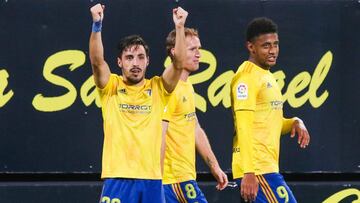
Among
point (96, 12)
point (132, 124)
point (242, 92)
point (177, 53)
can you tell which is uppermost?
point (96, 12)

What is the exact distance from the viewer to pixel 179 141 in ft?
27.4

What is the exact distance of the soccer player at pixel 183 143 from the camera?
27.1 feet

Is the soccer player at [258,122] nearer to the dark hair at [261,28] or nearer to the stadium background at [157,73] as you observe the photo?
the dark hair at [261,28]

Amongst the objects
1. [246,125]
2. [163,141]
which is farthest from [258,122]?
[163,141]

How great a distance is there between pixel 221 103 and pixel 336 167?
46.8 inches

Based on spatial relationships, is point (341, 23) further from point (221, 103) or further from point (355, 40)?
point (221, 103)

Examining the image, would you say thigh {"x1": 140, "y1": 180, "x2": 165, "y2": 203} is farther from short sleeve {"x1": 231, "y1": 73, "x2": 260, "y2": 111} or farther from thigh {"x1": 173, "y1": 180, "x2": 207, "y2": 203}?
thigh {"x1": 173, "y1": 180, "x2": 207, "y2": 203}

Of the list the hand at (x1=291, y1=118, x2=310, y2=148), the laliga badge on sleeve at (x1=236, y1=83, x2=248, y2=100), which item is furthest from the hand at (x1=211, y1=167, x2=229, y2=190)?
the laliga badge on sleeve at (x1=236, y1=83, x2=248, y2=100)

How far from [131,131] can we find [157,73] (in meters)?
2.47

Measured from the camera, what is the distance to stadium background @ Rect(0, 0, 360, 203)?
966cm

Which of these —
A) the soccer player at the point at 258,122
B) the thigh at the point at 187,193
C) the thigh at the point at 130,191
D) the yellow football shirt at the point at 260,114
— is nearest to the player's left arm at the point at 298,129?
the soccer player at the point at 258,122

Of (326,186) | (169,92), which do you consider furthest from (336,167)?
(169,92)

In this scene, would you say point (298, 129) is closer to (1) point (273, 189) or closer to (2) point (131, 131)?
(1) point (273, 189)

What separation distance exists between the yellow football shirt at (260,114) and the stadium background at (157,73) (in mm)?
1952
